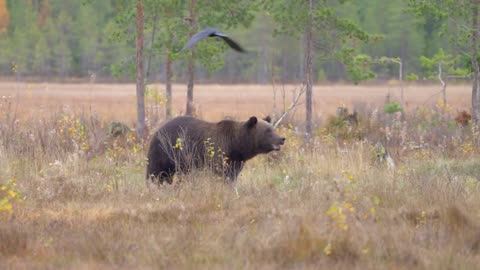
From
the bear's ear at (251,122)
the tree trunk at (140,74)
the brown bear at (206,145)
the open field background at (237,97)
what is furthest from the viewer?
the open field background at (237,97)

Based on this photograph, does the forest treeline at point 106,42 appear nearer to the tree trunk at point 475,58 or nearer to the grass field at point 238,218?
the tree trunk at point 475,58

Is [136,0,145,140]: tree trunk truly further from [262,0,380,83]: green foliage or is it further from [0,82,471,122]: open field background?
[0,82,471,122]: open field background

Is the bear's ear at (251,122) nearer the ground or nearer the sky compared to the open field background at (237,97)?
nearer the sky

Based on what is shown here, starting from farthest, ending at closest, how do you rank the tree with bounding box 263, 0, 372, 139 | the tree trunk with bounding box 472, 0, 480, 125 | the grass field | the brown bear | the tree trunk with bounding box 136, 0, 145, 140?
the tree trunk with bounding box 472, 0, 480, 125 → the tree trunk with bounding box 136, 0, 145, 140 → the tree with bounding box 263, 0, 372, 139 → the brown bear → the grass field

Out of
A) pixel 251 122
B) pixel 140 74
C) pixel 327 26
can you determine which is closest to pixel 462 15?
pixel 327 26

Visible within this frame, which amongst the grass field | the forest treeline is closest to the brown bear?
the grass field

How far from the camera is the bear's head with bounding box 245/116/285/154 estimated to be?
449 inches

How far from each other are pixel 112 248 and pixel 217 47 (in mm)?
14334

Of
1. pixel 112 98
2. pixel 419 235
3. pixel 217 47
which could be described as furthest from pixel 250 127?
pixel 112 98

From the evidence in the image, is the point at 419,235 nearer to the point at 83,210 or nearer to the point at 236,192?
the point at 236,192

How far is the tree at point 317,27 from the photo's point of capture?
60.1 feet

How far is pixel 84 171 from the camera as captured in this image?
11398mm

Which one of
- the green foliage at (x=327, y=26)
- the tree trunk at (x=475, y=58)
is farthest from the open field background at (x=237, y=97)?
the tree trunk at (x=475, y=58)

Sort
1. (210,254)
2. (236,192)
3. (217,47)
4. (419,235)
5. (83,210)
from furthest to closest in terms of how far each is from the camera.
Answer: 1. (217,47)
2. (236,192)
3. (83,210)
4. (419,235)
5. (210,254)
